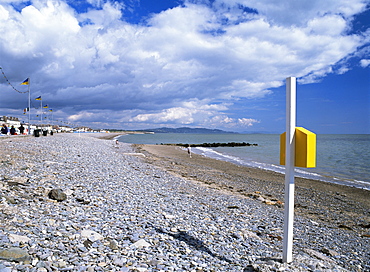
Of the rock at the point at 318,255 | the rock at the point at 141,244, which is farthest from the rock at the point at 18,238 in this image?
the rock at the point at 318,255

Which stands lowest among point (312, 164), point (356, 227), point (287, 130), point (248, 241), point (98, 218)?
point (356, 227)

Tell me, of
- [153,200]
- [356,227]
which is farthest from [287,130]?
[356,227]

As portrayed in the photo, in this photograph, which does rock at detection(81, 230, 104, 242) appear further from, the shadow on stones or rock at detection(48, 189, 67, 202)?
rock at detection(48, 189, 67, 202)

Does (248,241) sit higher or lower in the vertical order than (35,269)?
lower

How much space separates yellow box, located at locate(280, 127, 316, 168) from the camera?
12.4 feet

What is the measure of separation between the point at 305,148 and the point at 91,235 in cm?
381

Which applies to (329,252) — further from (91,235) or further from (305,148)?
Answer: (91,235)

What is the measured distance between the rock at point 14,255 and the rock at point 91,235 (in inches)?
40.3

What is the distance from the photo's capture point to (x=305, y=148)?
12.5 feet

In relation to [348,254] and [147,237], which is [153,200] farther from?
[348,254]

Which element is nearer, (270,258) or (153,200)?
(270,258)

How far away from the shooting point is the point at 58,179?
8.33 meters

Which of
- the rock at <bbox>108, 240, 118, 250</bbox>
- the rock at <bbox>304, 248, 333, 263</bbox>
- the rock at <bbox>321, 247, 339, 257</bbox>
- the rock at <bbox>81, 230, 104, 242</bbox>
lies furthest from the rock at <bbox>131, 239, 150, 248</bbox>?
the rock at <bbox>321, 247, 339, 257</bbox>

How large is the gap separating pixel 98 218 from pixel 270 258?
3.46m
